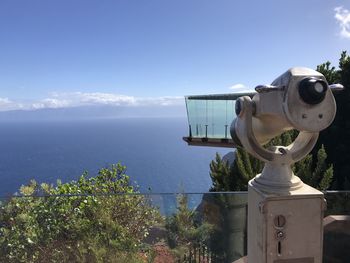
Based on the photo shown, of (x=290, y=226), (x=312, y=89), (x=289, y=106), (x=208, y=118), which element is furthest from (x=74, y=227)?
(x=208, y=118)

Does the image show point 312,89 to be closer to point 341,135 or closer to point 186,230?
point 186,230

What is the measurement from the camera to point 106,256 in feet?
12.0

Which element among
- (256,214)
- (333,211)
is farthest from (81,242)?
(333,211)

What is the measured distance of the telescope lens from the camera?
2146mm

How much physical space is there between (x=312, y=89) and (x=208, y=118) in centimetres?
1131

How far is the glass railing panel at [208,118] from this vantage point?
41.5 ft

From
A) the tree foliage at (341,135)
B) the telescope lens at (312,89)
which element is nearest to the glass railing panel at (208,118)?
the tree foliage at (341,135)

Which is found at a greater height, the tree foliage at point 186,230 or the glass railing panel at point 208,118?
the glass railing panel at point 208,118

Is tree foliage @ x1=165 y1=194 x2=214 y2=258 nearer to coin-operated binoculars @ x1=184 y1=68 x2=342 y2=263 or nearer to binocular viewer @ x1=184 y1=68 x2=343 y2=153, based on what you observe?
coin-operated binoculars @ x1=184 y1=68 x2=342 y2=263

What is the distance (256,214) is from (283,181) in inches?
11.0

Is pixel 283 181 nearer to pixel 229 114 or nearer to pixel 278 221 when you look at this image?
→ pixel 278 221

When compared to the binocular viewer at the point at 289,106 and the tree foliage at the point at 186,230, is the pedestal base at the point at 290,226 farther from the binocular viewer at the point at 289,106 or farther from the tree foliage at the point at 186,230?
the tree foliage at the point at 186,230

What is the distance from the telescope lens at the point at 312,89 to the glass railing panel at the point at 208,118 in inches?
397

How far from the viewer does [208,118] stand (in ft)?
44.1
